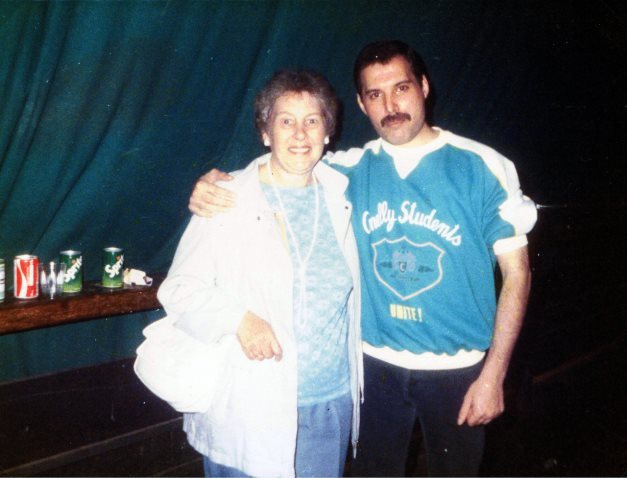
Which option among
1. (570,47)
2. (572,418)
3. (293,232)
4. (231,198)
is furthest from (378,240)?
(572,418)

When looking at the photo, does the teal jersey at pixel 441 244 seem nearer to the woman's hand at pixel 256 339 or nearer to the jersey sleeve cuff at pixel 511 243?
the jersey sleeve cuff at pixel 511 243

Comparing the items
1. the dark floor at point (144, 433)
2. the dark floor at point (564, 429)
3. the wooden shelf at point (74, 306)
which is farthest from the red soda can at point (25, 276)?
the dark floor at point (564, 429)

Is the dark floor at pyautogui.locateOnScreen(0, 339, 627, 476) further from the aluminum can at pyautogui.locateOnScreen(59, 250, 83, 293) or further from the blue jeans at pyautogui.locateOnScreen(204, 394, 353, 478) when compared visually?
the blue jeans at pyautogui.locateOnScreen(204, 394, 353, 478)

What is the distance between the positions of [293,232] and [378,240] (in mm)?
359

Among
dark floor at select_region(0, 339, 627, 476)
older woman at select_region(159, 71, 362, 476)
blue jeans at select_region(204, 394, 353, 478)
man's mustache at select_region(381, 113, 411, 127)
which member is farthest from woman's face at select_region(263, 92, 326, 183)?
dark floor at select_region(0, 339, 627, 476)

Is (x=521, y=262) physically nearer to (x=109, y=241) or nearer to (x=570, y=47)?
(x=109, y=241)

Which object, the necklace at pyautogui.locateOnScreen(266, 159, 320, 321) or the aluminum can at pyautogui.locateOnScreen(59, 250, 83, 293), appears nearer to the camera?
the necklace at pyautogui.locateOnScreen(266, 159, 320, 321)

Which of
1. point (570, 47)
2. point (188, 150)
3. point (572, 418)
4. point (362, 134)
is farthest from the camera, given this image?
point (572, 418)

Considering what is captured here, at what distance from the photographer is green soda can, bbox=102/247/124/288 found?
72.6 inches

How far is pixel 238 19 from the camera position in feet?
5.05

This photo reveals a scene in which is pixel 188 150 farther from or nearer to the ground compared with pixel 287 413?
farther from the ground

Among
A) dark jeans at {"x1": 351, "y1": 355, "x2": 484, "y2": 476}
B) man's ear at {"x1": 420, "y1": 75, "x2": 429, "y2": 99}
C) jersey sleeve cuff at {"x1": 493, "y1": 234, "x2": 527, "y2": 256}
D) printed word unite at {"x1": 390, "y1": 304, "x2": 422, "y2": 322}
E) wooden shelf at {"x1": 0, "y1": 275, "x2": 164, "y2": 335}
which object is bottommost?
dark jeans at {"x1": 351, "y1": 355, "x2": 484, "y2": 476}

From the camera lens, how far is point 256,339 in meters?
1.25

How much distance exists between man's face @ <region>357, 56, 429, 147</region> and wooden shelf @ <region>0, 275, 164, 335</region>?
1.13 meters
